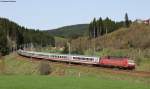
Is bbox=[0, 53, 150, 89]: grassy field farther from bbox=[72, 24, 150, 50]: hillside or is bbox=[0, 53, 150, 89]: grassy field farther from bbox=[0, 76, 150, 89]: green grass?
bbox=[72, 24, 150, 50]: hillside

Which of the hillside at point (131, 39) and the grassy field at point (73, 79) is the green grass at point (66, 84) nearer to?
the grassy field at point (73, 79)

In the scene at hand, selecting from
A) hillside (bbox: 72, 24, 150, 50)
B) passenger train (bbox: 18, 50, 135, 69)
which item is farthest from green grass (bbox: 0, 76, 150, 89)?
hillside (bbox: 72, 24, 150, 50)

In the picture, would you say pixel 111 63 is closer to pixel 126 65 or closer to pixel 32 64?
pixel 126 65

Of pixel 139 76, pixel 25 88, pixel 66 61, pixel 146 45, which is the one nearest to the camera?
pixel 25 88

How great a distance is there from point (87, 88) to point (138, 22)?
452ft

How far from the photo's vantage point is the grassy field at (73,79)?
122 ft

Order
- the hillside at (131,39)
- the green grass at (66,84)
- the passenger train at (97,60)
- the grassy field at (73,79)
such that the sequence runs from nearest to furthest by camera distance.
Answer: the green grass at (66,84) → the grassy field at (73,79) → the passenger train at (97,60) → the hillside at (131,39)

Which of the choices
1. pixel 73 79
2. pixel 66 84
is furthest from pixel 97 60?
pixel 66 84

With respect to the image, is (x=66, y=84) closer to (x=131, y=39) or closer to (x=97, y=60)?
(x=97, y=60)

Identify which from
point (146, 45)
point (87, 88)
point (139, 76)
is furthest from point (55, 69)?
point (87, 88)

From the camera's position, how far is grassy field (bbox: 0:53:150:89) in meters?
37.2

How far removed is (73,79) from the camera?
47.9 m

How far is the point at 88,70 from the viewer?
7188 cm

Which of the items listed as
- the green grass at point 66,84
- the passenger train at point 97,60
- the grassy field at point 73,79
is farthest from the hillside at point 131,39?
the green grass at point 66,84
